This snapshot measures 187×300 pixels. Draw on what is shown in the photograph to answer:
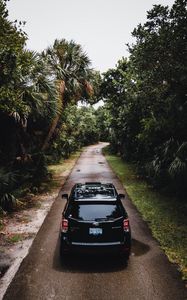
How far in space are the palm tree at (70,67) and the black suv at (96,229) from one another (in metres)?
14.1

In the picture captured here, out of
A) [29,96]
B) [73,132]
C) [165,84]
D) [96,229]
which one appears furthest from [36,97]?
[73,132]

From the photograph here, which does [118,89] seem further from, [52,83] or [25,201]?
[25,201]

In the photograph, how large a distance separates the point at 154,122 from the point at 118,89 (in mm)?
16537

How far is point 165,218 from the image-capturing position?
12250 mm

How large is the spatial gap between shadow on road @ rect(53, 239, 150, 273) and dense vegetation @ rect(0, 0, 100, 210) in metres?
5.10

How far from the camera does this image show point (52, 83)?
17.5 metres

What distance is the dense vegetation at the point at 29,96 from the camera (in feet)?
35.1

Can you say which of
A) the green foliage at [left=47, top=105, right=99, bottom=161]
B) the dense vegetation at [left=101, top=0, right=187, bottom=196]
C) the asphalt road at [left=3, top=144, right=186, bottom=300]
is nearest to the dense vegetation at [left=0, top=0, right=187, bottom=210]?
the dense vegetation at [left=101, top=0, right=187, bottom=196]

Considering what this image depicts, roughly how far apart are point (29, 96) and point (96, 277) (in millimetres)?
10173

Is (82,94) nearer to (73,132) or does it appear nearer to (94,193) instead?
(94,193)

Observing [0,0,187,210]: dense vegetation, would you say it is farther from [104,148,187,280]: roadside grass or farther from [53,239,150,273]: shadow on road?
[53,239,150,273]: shadow on road

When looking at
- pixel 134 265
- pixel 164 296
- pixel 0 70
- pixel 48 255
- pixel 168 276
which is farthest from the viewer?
pixel 0 70

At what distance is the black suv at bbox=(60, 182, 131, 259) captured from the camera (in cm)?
775

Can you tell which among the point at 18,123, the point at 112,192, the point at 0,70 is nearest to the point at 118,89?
the point at 18,123
